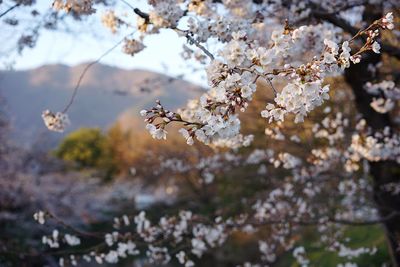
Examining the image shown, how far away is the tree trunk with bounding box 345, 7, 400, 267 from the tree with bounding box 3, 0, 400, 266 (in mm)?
13

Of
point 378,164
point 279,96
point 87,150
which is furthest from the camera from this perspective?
point 87,150

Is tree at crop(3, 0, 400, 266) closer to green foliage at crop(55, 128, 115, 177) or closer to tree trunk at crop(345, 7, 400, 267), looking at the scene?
tree trunk at crop(345, 7, 400, 267)

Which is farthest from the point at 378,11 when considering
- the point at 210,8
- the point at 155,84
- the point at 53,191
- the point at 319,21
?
the point at 53,191

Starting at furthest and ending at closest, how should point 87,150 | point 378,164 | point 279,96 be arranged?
point 87,150 → point 378,164 → point 279,96

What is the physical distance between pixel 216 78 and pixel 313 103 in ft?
1.38

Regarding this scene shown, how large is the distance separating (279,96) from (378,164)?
454 centimetres

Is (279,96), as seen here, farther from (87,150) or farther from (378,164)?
(87,150)

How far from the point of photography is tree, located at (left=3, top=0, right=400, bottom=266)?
2072 mm

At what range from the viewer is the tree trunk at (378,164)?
5746 mm

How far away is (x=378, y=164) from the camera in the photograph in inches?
242

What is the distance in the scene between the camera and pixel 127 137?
3222cm

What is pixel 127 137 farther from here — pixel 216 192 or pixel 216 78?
pixel 216 78

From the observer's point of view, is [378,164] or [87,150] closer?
[378,164]

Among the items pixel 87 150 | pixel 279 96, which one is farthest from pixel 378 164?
pixel 87 150
